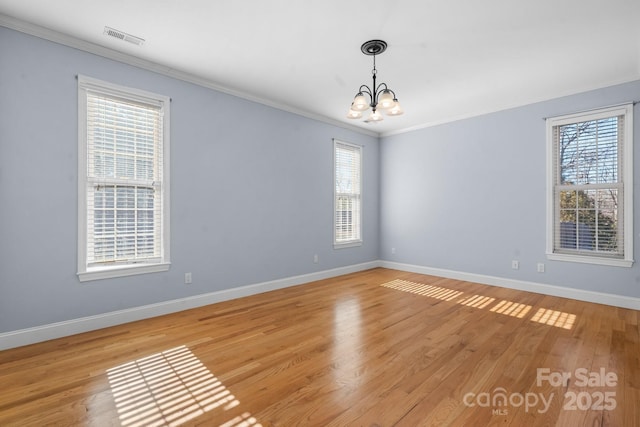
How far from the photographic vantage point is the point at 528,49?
10.8ft

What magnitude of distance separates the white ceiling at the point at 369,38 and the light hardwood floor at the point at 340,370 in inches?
115

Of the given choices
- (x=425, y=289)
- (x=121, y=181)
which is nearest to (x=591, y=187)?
(x=425, y=289)

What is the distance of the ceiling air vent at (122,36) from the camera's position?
115 inches

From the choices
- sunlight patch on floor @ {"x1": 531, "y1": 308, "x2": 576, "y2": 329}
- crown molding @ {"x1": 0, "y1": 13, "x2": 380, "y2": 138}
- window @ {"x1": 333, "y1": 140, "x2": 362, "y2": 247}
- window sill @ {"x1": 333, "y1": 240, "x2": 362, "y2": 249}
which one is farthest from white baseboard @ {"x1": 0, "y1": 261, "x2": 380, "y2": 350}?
sunlight patch on floor @ {"x1": 531, "y1": 308, "x2": 576, "y2": 329}

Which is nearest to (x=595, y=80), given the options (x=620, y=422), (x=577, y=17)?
(x=577, y=17)

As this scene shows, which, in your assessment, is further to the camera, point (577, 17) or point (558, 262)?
point (558, 262)

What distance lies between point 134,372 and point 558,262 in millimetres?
5243

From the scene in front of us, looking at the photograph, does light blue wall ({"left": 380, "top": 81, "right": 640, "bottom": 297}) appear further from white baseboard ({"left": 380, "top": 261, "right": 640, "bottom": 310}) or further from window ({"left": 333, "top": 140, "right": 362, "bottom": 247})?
window ({"left": 333, "top": 140, "right": 362, "bottom": 247})

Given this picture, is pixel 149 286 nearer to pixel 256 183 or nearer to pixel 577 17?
pixel 256 183

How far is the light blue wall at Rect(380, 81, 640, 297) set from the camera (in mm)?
4238

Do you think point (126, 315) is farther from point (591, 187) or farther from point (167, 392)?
A: point (591, 187)

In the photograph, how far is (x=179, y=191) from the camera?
12.5 ft

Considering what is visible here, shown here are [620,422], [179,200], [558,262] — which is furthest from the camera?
[558,262]

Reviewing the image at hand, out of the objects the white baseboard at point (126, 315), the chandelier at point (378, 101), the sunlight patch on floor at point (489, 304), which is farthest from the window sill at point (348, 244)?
the chandelier at point (378, 101)
